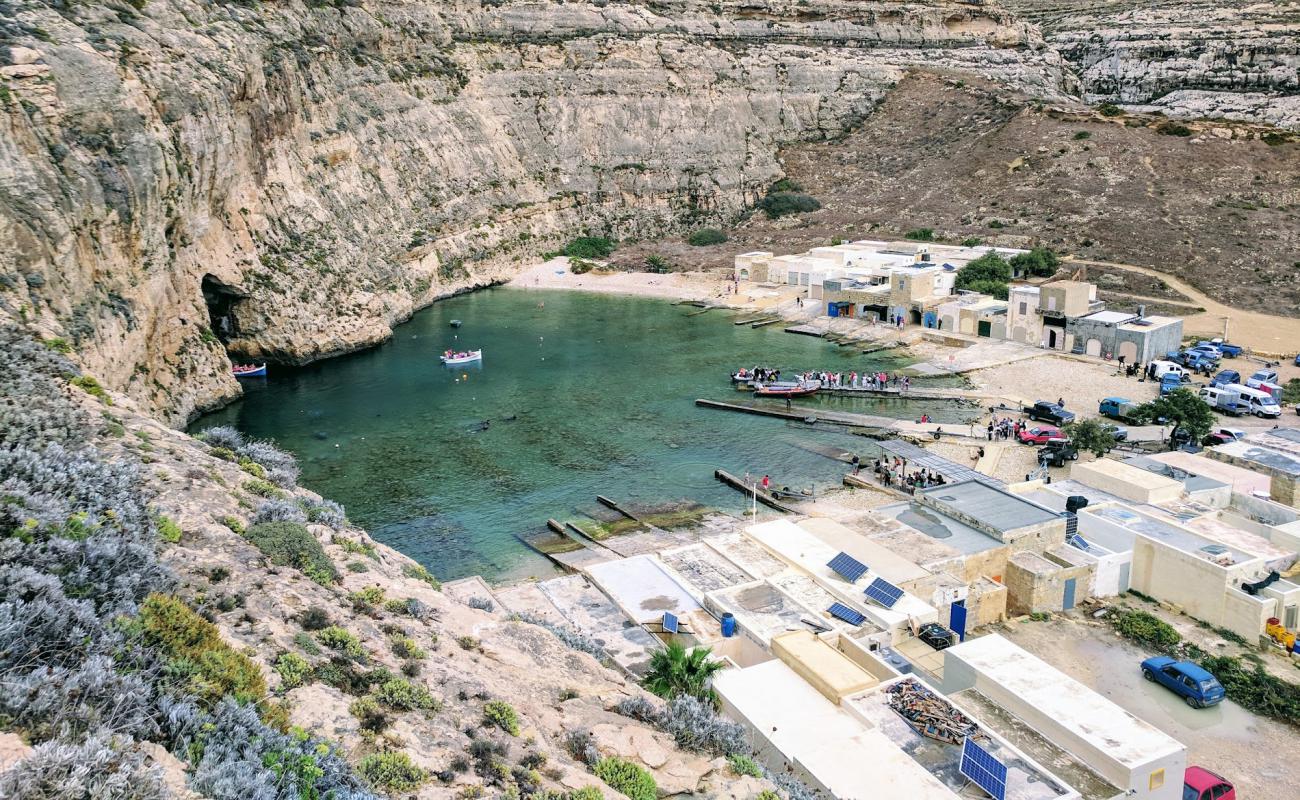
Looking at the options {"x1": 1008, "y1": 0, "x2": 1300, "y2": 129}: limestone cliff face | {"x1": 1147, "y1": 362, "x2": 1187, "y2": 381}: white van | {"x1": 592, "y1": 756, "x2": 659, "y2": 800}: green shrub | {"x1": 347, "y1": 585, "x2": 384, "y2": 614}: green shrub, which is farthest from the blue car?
{"x1": 1008, "y1": 0, "x2": 1300, "y2": 129}: limestone cliff face

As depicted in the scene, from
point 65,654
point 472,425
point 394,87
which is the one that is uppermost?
point 394,87

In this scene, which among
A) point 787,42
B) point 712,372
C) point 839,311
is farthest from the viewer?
point 787,42

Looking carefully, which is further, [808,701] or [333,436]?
[333,436]

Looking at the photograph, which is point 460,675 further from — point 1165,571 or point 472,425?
point 472,425

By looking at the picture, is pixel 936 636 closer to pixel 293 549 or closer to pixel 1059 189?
pixel 293 549

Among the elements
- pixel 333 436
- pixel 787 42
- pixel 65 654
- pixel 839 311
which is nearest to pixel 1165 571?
pixel 65 654

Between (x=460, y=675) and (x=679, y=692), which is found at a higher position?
(x=460, y=675)

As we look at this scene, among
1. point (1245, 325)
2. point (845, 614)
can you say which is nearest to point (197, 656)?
point (845, 614)

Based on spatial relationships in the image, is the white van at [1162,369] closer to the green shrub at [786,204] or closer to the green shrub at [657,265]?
the green shrub at [657,265]

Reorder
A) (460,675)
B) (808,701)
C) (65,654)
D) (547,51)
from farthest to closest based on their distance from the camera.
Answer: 1. (547,51)
2. (808,701)
3. (460,675)
4. (65,654)

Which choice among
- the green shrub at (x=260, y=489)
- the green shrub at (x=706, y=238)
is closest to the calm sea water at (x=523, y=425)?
the green shrub at (x=260, y=489)
